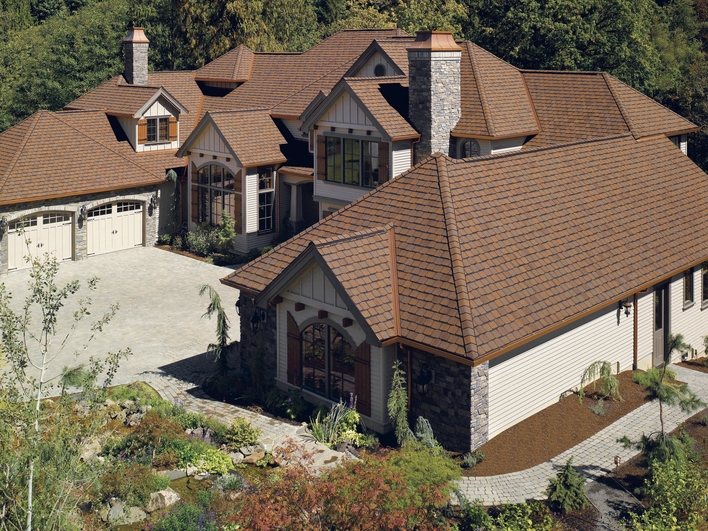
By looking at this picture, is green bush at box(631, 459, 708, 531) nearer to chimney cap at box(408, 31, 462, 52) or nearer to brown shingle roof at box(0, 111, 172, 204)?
chimney cap at box(408, 31, 462, 52)

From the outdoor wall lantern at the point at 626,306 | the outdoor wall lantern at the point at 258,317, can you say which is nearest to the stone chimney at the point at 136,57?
the outdoor wall lantern at the point at 258,317

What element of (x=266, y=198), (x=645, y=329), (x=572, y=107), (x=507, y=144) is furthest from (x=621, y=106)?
(x=266, y=198)

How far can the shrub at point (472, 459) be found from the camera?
16.7 m

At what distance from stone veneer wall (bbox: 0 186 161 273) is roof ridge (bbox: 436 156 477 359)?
642 inches

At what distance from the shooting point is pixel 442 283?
17984 mm

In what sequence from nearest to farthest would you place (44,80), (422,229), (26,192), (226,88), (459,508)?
(459,508) → (422,229) → (26,192) → (226,88) → (44,80)

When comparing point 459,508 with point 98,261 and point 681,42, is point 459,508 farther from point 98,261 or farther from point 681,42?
point 681,42

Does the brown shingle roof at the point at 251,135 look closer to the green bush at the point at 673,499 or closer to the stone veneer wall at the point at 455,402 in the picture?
the stone veneer wall at the point at 455,402

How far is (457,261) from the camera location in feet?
59.4

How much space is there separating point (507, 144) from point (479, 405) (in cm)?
1567

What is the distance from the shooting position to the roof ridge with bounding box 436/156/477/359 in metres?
16.7

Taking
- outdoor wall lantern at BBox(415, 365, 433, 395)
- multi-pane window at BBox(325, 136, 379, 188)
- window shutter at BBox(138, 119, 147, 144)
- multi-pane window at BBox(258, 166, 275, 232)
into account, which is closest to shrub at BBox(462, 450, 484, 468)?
outdoor wall lantern at BBox(415, 365, 433, 395)

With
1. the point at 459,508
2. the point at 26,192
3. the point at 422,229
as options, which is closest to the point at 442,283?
the point at 422,229

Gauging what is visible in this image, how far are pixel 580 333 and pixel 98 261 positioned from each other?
19.0 m
